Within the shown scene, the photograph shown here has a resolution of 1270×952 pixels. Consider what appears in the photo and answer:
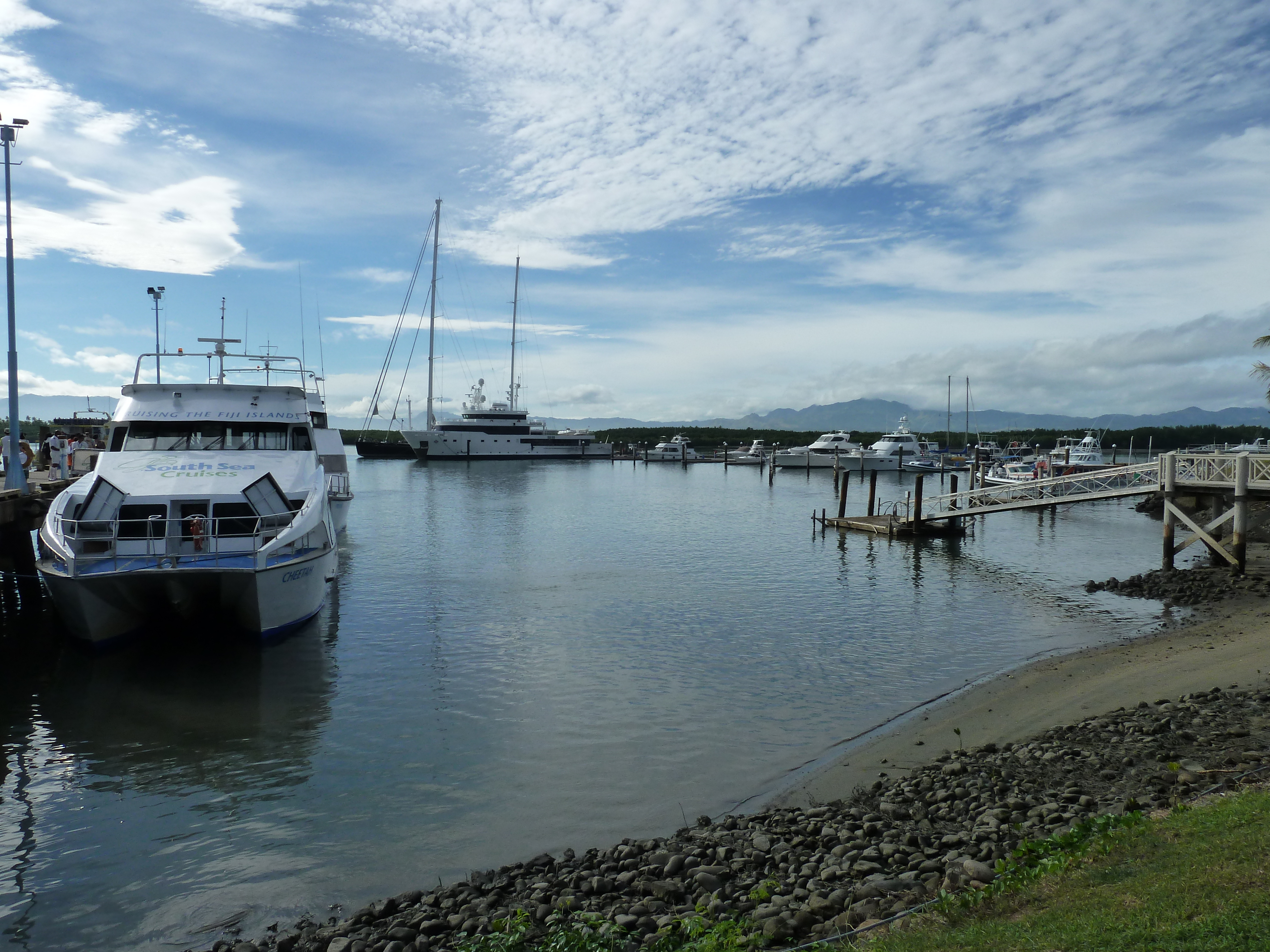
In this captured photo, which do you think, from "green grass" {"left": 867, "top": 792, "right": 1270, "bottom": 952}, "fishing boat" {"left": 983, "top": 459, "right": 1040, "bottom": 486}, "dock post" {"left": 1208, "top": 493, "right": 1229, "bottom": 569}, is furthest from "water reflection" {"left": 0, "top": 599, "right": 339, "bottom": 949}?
"fishing boat" {"left": 983, "top": 459, "right": 1040, "bottom": 486}

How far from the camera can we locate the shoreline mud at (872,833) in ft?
21.6

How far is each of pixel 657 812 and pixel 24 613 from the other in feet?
62.3

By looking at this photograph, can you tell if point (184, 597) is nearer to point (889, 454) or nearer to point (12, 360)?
point (12, 360)

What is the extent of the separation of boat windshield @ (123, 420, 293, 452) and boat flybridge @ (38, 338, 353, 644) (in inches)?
1.3

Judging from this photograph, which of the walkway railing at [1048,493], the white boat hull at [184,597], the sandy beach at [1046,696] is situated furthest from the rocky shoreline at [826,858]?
the walkway railing at [1048,493]

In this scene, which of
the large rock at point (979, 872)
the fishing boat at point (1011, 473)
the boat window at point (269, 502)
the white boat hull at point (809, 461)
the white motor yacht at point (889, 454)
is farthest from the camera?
the white boat hull at point (809, 461)

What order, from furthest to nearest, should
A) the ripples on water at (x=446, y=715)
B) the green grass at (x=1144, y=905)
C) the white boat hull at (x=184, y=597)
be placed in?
the white boat hull at (x=184, y=597) → the ripples on water at (x=446, y=715) → the green grass at (x=1144, y=905)

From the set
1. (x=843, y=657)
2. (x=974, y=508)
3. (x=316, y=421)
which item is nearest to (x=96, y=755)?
A: (x=843, y=657)

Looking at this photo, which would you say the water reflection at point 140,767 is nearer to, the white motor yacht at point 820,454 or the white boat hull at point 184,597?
the white boat hull at point 184,597

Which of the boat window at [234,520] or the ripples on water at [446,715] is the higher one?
the boat window at [234,520]

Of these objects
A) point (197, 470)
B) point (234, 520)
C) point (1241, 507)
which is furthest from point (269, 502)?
point (1241, 507)

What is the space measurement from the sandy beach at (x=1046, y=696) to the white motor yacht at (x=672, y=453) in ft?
296

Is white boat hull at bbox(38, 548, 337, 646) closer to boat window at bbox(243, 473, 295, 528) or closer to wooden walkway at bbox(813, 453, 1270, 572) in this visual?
boat window at bbox(243, 473, 295, 528)

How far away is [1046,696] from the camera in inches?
540
